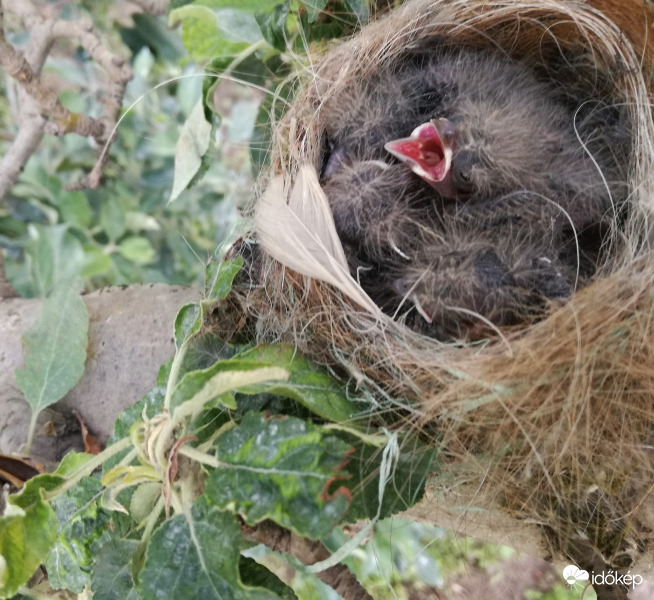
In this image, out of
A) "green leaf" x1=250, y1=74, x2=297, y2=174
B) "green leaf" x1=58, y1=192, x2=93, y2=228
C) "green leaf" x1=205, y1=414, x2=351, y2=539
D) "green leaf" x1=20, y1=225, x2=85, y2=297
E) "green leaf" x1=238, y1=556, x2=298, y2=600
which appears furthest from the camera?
"green leaf" x1=58, y1=192, x2=93, y2=228

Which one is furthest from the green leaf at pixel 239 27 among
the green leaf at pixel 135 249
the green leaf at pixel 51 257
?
the green leaf at pixel 135 249

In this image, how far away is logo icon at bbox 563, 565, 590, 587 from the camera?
756mm

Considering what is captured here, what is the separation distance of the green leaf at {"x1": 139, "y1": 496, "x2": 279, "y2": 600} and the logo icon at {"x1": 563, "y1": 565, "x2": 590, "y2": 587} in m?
0.38

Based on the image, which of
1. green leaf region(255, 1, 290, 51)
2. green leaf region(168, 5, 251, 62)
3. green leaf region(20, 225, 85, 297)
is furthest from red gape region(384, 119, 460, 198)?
green leaf region(20, 225, 85, 297)

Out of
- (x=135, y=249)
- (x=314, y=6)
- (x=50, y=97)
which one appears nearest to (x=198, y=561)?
(x=314, y=6)

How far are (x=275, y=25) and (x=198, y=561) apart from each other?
26.9 inches

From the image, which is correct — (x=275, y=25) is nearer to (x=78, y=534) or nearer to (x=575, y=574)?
(x=78, y=534)

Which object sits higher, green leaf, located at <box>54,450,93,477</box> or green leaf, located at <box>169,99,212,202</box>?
green leaf, located at <box>169,99,212,202</box>

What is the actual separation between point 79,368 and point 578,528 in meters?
0.66

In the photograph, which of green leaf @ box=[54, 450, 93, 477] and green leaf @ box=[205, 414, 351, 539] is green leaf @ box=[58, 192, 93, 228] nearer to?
green leaf @ box=[54, 450, 93, 477]

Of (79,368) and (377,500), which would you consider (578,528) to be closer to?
(377,500)

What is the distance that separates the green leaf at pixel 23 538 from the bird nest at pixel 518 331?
30cm

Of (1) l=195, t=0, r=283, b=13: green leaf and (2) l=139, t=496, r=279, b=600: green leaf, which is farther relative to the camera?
Answer: (1) l=195, t=0, r=283, b=13: green leaf

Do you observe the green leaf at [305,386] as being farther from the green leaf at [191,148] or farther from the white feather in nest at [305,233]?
the green leaf at [191,148]
